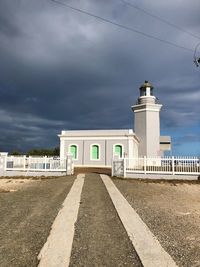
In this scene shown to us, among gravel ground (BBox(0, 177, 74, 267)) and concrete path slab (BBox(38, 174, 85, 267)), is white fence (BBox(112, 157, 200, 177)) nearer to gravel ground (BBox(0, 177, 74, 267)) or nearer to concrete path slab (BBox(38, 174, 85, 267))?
gravel ground (BBox(0, 177, 74, 267))

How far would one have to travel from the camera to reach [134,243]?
457 centimetres

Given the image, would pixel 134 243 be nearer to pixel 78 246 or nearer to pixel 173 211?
pixel 78 246

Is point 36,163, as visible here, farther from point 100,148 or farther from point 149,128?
point 149,128

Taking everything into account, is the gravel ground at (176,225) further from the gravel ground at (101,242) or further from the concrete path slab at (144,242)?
the gravel ground at (101,242)

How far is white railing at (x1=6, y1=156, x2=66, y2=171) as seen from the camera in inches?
736

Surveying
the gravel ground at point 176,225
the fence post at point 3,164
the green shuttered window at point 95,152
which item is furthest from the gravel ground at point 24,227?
the green shuttered window at point 95,152

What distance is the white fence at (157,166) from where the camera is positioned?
17.0 meters

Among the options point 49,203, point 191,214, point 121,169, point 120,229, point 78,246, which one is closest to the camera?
point 78,246

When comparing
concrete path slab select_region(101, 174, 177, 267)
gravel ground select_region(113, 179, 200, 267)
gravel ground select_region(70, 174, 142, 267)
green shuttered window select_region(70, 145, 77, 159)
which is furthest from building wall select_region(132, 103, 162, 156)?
gravel ground select_region(70, 174, 142, 267)

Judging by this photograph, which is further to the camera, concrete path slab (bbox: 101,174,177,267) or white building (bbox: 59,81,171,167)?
white building (bbox: 59,81,171,167)

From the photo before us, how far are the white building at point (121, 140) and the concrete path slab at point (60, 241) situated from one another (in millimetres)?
21105

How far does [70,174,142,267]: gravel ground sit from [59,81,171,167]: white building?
69.1ft

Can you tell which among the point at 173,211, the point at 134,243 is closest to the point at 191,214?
the point at 173,211

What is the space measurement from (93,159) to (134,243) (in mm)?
24178
